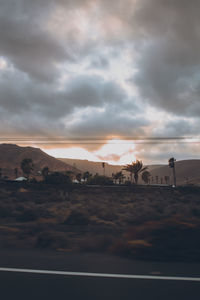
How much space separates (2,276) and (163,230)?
4623 millimetres

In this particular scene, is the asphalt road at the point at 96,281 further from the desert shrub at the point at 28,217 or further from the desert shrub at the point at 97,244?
the desert shrub at the point at 28,217

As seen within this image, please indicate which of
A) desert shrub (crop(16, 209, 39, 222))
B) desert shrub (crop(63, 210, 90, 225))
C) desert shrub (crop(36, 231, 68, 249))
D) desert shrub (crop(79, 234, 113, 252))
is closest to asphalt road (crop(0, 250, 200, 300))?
desert shrub (crop(79, 234, 113, 252))

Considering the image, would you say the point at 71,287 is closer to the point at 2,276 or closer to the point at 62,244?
the point at 2,276

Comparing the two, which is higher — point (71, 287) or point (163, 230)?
point (163, 230)

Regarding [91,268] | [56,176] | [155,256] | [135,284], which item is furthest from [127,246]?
[56,176]

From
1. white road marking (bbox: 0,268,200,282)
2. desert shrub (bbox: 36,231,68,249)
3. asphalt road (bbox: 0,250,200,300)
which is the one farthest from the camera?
desert shrub (bbox: 36,231,68,249)

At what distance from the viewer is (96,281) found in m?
5.09

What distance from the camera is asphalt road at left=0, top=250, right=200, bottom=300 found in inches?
179

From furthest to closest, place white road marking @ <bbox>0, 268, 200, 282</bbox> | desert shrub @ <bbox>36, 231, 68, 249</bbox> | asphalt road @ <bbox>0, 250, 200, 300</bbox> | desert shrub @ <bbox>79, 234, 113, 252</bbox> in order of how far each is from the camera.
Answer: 1. desert shrub @ <bbox>36, 231, 68, 249</bbox>
2. desert shrub @ <bbox>79, 234, 113, 252</bbox>
3. white road marking @ <bbox>0, 268, 200, 282</bbox>
4. asphalt road @ <bbox>0, 250, 200, 300</bbox>

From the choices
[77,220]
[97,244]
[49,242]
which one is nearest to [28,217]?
[77,220]

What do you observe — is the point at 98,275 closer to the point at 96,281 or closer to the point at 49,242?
the point at 96,281

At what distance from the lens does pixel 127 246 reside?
7.30m

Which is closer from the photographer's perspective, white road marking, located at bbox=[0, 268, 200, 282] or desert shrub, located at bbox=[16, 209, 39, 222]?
white road marking, located at bbox=[0, 268, 200, 282]

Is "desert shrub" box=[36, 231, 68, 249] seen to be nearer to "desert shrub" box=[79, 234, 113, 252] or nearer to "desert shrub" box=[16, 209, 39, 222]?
"desert shrub" box=[79, 234, 113, 252]
